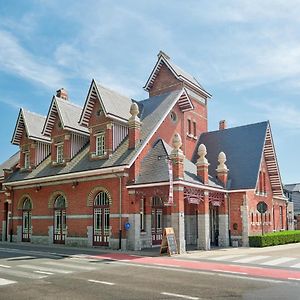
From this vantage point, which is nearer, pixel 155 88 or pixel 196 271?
pixel 196 271

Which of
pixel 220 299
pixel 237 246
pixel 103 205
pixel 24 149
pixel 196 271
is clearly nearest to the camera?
pixel 220 299

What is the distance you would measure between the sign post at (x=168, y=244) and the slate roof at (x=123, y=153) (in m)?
4.72

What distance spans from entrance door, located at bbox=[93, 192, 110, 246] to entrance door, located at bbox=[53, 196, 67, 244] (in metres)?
3.43

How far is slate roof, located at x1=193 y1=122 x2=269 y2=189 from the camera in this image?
27.8 metres

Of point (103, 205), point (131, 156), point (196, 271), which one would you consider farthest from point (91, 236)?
point (196, 271)

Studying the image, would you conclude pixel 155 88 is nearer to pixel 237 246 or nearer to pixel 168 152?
pixel 168 152

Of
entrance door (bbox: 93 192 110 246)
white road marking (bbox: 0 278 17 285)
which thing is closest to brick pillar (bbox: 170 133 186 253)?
entrance door (bbox: 93 192 110 246)

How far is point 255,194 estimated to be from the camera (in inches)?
1152

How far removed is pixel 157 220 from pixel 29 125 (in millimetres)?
13913

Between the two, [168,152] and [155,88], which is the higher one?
[155,88]

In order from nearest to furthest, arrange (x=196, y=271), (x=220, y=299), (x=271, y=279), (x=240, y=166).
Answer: (x=220, y=299)
(x=271, y=279)
(x=196, y=271)
(x=240, y=166)

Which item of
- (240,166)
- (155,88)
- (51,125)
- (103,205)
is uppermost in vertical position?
(155,88)

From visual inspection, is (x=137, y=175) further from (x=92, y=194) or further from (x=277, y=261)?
(x=277, y=261)

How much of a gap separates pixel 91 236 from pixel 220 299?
16738 mm
